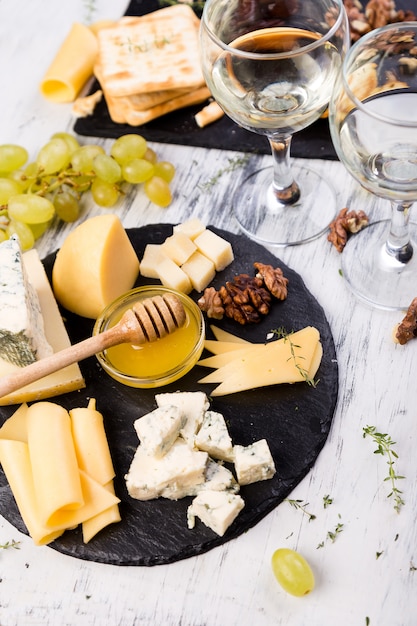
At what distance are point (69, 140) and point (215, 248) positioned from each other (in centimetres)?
63

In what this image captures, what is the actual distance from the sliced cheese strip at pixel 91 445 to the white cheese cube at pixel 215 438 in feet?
0.67

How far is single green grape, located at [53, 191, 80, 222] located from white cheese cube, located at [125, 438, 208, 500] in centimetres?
81

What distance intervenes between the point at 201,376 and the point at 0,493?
0.51 metres

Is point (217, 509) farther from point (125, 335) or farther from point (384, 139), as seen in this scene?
point (384, 139)

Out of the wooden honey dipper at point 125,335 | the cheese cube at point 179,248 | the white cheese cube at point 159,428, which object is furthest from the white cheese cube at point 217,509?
the cheese cube at point 179,248

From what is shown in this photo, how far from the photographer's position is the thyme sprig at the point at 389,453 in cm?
161

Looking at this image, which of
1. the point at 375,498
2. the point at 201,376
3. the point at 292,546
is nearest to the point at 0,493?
the point at 201,376

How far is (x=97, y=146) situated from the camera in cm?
219

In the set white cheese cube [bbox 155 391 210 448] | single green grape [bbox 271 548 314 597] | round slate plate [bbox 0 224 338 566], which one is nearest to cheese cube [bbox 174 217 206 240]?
round slate plate [bbox 0 224 338 566]

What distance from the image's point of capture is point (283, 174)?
6.77 ft

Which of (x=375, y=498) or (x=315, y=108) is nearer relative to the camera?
(x=375, y=498)

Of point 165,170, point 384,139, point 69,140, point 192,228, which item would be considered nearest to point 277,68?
point 384,139

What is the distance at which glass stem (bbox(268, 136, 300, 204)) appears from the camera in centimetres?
194

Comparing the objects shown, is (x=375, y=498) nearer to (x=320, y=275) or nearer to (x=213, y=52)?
(x=320, y=275)
